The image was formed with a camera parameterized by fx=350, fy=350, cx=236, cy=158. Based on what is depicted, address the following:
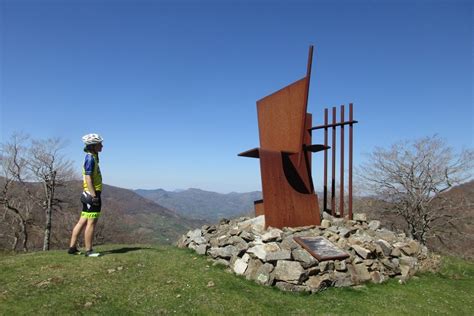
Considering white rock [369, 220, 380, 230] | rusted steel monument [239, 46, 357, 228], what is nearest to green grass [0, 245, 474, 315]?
white rock [369, 220, 380, 230]

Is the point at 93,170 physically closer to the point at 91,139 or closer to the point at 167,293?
the point at 91,139

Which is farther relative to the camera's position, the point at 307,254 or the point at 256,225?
the point at 256,225

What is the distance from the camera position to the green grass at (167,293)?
517 centimetres

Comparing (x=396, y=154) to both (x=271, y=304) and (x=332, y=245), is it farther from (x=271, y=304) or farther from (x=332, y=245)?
(x=271, y=304)

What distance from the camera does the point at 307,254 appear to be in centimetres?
728

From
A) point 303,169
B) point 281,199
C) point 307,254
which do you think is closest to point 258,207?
point 281,199

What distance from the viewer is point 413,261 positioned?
846cm

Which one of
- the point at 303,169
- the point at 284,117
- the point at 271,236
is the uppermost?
the point at 284,117

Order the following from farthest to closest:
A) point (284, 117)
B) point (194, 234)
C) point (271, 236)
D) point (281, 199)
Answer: point (284, 117) → point (194, 234) → point (281, 199) → point (271, 236)

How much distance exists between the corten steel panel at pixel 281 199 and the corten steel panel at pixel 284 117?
74 centimetres

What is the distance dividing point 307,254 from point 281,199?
2224 millimetres

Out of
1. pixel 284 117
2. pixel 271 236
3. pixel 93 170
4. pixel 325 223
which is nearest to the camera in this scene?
pixel 93 170

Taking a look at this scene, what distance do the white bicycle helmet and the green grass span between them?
2348mm

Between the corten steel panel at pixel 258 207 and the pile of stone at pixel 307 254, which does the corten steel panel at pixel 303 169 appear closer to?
the pile of stone at pixel 307 254
